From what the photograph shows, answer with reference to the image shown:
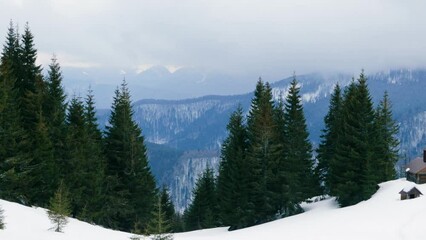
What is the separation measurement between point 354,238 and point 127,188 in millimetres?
25018

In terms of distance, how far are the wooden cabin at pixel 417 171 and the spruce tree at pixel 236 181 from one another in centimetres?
1996

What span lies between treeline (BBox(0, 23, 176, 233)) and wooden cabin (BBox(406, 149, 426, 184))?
29874 millimetres

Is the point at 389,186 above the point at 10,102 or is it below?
below

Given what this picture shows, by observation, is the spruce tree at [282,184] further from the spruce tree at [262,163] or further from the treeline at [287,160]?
the spruce tree at [262,163]

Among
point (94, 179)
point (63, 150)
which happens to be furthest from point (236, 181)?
point (63, 150)

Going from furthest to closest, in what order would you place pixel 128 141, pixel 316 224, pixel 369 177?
pixel 128 141 < pixel 369 177 < pixel 316 224

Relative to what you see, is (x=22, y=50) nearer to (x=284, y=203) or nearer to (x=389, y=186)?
(x=284, y=203)

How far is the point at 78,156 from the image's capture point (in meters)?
38.9

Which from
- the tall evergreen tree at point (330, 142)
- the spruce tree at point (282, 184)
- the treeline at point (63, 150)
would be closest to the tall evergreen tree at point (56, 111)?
the treeline at point (63, 150)

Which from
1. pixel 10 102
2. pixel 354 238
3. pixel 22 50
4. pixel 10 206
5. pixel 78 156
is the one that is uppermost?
pixel 22 50

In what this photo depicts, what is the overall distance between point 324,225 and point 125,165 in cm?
2146

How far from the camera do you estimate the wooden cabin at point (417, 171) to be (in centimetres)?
4900

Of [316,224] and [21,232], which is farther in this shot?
[316,224]

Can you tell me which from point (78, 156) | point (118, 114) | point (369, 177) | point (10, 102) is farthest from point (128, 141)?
point (369, 177)
